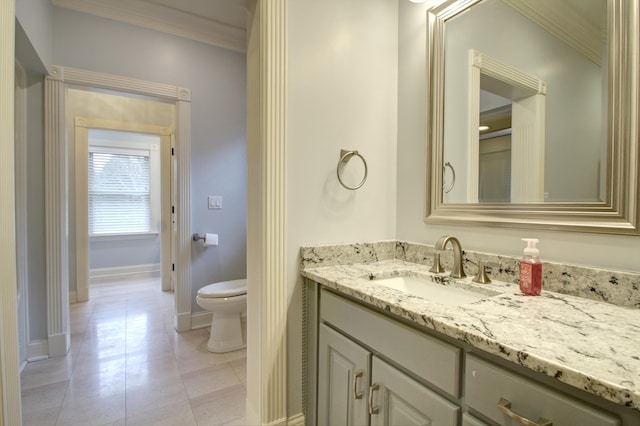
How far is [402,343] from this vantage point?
888 millimetres

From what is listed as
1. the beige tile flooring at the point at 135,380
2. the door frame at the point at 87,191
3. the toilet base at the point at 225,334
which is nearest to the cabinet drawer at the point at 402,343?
the beige tile flooring at the point at 135,380

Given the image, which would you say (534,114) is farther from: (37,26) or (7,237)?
(37,26)

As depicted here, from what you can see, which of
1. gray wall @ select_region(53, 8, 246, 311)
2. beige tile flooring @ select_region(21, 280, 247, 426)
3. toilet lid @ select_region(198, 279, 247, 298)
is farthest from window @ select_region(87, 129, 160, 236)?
toilet lid @ select_region(198, 279, 247, 298)

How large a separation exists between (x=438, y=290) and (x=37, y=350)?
2.81 m

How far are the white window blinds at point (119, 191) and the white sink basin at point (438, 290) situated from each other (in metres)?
4.94

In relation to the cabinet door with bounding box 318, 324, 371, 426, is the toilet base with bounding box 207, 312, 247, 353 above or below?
below

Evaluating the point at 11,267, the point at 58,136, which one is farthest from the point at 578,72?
the point at 58,136

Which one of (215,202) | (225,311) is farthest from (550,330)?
A: (215,202)

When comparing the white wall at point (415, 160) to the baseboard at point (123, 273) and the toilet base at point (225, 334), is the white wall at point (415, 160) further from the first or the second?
the baseboard at point (123, 273)

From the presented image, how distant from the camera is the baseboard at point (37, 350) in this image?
2.15 meters

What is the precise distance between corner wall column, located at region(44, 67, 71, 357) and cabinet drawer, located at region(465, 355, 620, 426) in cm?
274

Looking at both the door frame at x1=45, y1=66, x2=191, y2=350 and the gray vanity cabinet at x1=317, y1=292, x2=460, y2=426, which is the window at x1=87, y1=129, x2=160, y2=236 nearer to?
the door frame at x1=45, y1=66, x2=191, y2=350

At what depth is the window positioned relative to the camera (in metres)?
4.68

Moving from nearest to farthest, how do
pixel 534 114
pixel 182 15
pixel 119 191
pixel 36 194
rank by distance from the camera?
pixel 534 114
pixel 36 194
pixel 182 15
pixel 119 191
